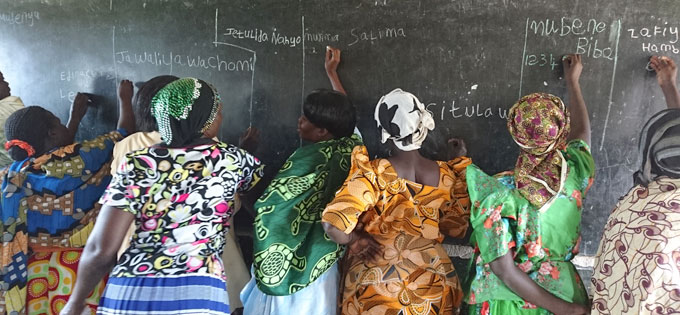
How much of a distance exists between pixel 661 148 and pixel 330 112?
1417 mm

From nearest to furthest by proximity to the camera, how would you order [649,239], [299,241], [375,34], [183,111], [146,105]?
[649,239], [183,111], [299,241], [146,105], [375,34]

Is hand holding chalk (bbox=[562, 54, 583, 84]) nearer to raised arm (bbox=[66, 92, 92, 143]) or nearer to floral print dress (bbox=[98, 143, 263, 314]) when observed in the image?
floral print dress (bbox=[98, 143, 263, 314])

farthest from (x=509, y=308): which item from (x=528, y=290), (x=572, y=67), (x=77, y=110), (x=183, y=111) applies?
(x=77, y=110)

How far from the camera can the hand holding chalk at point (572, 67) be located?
2574mm

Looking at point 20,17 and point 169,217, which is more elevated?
point 20,17

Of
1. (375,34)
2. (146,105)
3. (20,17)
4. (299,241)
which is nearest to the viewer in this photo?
(299,241)

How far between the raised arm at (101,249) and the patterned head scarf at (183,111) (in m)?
0.35

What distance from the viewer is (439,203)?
2.19 metres

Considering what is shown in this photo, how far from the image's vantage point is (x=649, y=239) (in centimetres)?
163

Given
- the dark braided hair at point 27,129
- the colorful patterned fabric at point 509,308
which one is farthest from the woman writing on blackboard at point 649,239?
the dark braided hair at point 27,129

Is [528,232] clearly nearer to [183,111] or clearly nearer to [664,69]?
[664,69]

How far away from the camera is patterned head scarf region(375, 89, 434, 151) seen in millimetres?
2033

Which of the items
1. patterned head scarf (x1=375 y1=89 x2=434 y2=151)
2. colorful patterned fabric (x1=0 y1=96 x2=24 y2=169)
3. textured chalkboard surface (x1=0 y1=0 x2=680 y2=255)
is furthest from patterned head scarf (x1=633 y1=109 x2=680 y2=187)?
colorful patterned fabric (x1=0 y1=96 x2=24 y2=169)

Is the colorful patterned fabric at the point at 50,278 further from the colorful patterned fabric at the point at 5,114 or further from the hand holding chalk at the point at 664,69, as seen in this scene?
the hand holding chalk at the point at 664,69
